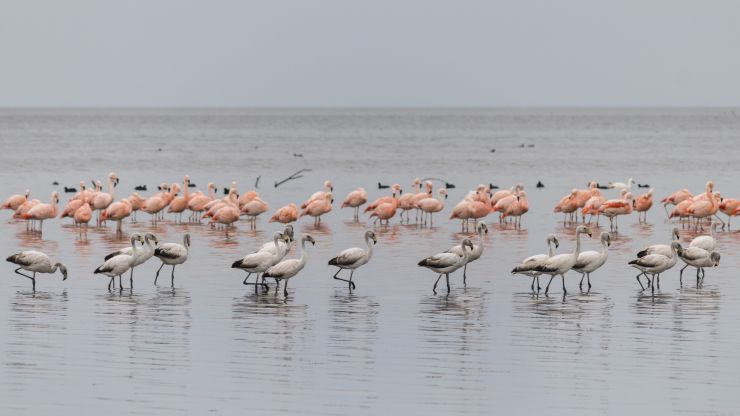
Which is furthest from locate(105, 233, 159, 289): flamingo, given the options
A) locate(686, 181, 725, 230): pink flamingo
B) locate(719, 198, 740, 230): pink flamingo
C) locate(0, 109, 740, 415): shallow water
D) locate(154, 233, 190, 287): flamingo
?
locate(719, 198, 740, 230): pink flamingo

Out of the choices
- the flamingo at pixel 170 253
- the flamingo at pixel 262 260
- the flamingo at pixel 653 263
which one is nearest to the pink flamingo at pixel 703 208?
the flamingo at pixel 653 263

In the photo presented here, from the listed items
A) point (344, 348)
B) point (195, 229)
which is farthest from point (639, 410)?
point (195, 229)

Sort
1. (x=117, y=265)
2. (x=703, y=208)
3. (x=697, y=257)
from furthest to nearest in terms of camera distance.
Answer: (x=703, y=208) < (x=697, y=257) < (x=117, y=265)

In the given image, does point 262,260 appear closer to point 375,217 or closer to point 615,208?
point 615,208

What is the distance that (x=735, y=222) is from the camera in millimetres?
32750

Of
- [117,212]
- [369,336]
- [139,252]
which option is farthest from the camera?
[117,212]

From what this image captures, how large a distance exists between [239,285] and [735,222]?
16.9m

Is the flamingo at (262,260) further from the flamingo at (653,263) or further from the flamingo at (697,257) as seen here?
the flamingo at (697,257)

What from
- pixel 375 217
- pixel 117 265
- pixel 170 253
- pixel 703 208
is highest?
pixel 703 208

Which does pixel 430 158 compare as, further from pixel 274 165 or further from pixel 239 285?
pixel 239 285

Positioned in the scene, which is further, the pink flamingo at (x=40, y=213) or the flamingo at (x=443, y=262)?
the pink flamingo at (x=40, y=213)

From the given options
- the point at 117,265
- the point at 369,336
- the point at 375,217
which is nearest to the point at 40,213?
the point at 375,217

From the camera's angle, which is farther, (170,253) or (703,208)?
(703,208)

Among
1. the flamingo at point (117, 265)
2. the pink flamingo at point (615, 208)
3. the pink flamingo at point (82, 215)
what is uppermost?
the pink flamingo at point (615, 208)
